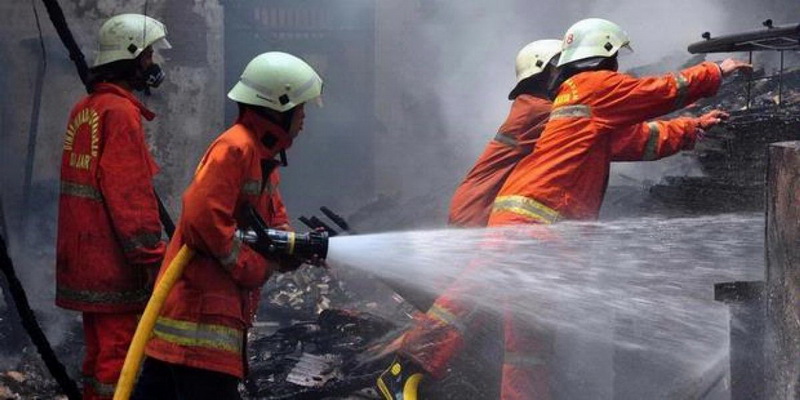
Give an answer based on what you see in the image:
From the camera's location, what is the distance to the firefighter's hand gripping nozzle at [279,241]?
3844 millimetres

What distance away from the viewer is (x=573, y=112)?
4727 millimetres

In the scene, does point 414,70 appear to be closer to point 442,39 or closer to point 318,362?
point 442,39

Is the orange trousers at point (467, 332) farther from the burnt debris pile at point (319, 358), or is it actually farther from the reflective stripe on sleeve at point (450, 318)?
the burnt debris pile at point (319, 358)

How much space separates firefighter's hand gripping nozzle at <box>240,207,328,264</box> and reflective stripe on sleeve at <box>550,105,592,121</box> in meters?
1.52

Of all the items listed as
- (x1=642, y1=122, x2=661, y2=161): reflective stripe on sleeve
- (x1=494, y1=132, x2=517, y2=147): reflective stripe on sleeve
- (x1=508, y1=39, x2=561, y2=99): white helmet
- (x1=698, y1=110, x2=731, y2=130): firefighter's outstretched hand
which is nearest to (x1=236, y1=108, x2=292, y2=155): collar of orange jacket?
(x1=494, y1=132, x2=517, y2=147): reflective stripe on sleeve

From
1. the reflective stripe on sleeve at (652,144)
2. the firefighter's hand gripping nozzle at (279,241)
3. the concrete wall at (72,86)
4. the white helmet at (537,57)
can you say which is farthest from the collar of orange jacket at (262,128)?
the concrete wall at (72,86)

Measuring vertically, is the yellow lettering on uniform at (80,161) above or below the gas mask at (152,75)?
below

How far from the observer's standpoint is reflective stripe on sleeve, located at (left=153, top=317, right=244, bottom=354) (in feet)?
12.3

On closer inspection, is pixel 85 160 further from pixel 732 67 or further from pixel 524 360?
pixel 732 67

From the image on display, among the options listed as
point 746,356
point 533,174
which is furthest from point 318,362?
point 746,356

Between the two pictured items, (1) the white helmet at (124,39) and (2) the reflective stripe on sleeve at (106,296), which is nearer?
(2) the reflective stripe on sleeve at (106,296)

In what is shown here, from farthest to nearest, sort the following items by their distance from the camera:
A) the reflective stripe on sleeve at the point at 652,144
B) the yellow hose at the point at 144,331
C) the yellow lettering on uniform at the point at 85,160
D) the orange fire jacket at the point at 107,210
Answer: the reflective stripe on sleeve at the point at 652,144
the yellow lettering on uniform at the point at 85,160
the orange fire jacket at the point at 107,210
the yellow hose at the point at 144,331

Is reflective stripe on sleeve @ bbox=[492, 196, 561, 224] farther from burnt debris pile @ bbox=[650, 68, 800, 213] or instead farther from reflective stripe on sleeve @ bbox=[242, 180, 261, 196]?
reflective stripe on sleeve @ bbox=[242, 180, 261, 196]

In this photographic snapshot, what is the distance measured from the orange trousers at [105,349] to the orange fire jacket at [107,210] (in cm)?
7
